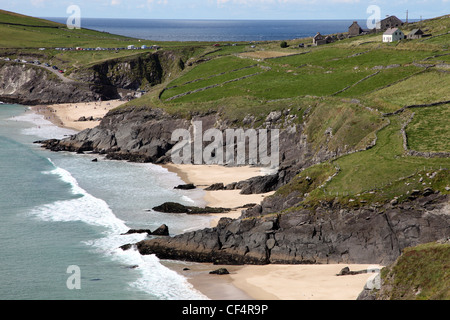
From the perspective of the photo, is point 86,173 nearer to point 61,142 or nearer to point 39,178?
point 39,178

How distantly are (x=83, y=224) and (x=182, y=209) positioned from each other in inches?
438

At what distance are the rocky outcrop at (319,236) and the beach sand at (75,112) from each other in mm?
79814

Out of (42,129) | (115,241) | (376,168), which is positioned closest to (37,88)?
(42,129)

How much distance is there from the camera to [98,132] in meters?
112

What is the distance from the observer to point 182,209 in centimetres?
6944

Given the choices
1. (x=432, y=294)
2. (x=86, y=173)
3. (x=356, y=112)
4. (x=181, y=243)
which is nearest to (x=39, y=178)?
(x=86, y=173)

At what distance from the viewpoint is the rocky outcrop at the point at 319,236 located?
51719mm

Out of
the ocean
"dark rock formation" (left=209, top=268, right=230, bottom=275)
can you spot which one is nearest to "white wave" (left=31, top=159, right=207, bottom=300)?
the ocean

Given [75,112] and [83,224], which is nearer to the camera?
[83,224]

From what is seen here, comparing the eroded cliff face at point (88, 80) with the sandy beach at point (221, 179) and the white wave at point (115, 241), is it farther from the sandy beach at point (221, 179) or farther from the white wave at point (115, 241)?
the white wave at point (115, 241)

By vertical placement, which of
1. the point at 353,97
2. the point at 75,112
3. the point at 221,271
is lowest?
the point at 221,271

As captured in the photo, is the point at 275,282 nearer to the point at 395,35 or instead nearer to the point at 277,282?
the point at 277,282

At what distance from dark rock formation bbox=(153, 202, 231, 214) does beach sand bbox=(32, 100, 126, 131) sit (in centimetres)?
6470
